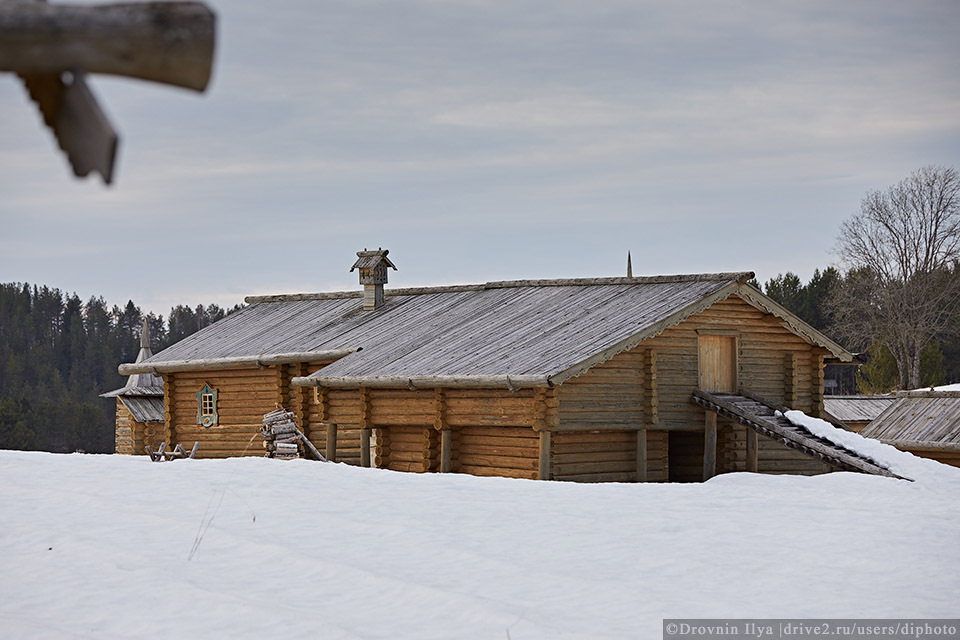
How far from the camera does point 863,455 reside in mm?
20250

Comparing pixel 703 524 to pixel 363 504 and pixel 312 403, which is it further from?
pixel 312 403

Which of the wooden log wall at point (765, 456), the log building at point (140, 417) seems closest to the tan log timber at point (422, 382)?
the wooden log wall at point (765, 456)

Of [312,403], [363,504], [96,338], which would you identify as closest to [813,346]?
[312,403]

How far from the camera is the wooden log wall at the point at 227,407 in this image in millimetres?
29625

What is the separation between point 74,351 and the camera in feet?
333

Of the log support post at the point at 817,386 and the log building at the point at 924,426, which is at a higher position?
the log support post at the point at 817,386

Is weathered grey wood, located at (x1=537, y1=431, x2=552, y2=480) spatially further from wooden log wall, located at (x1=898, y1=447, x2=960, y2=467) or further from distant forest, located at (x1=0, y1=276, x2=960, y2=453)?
distant forest, located at (x1=0, y1=276, x2=960, y2=453)

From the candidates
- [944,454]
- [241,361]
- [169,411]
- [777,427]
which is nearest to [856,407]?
[944,454]

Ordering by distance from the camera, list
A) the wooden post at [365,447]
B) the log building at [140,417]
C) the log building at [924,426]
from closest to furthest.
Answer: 1. the wooden post at [365,447]
2. the log building at [924,426]
3. the log building at [140,417]

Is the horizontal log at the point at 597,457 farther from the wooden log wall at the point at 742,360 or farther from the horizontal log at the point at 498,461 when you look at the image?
the wooden log wall at the point at 742,360

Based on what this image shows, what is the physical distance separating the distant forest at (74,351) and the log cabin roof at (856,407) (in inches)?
426

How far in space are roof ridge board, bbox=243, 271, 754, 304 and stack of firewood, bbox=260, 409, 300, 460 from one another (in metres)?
7.44

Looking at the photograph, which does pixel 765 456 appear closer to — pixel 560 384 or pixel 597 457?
pixel 597 457

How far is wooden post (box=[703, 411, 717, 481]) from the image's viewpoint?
22.9 meters
